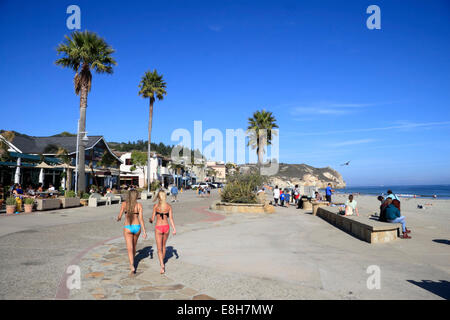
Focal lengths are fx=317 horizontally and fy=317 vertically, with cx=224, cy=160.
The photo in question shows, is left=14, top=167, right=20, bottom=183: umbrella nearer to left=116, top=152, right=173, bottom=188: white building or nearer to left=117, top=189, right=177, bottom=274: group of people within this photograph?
left=117, top=189, right=177, bottom=274: group of people

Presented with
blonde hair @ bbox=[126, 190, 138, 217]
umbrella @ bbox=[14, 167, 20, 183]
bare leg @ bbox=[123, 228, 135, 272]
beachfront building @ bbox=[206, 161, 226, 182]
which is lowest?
bare leg @ bbox=[123, 228, 135, 272]

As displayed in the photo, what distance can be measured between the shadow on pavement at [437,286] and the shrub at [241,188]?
1342cm

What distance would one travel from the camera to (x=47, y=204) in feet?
57.5

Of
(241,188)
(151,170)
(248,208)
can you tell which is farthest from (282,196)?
(151,170)

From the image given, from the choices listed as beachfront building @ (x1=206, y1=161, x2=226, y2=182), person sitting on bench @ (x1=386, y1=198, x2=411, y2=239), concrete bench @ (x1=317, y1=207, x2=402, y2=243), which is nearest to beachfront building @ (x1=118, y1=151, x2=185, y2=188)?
concrete bench @ (x1=317, y1=207, x2=402, y2=243)

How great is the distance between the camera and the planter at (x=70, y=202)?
1905 cm

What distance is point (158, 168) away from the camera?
6062cm

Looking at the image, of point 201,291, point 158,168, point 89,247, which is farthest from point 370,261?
point 158,168

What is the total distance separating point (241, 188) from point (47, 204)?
1094 cm

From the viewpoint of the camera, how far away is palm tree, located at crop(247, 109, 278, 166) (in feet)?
129

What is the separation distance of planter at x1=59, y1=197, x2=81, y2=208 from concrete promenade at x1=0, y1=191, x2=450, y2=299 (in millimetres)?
8698

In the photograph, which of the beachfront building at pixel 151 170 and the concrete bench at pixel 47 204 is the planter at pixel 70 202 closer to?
the concrete bench at pixel 47 204

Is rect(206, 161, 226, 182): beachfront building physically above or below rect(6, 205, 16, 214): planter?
above

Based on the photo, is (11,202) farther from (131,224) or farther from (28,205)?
(131,224)
